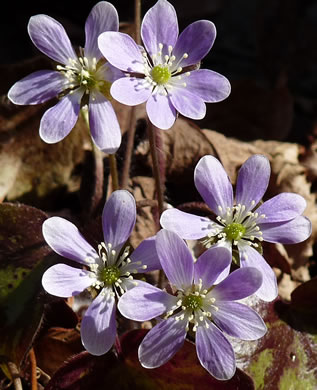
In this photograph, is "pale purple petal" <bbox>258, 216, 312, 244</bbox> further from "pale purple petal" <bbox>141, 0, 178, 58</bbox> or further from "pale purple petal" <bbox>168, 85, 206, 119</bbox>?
"pale purple petal" <bbox>141, 0, 178, 58</bbox>

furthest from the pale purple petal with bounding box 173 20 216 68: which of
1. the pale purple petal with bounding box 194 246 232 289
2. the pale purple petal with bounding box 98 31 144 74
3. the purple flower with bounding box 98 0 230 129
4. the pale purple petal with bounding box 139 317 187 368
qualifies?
the pale purple petal with bounding box 139 317 187 368

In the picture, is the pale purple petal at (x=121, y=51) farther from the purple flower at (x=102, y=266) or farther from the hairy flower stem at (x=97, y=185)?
the hairy flower stem at (x=97, y=185)

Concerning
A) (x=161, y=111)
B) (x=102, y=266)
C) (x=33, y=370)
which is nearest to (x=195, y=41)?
(x=161, y=111)

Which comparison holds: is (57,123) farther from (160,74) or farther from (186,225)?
(186,225)

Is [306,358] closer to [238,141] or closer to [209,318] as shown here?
[209,318]

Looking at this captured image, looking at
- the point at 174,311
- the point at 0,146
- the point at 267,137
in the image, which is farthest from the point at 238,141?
the point at 174,311

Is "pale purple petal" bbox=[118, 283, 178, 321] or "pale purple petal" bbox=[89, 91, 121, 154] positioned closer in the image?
"pale purple petal" bbox=[118, 283, 178, 321]
